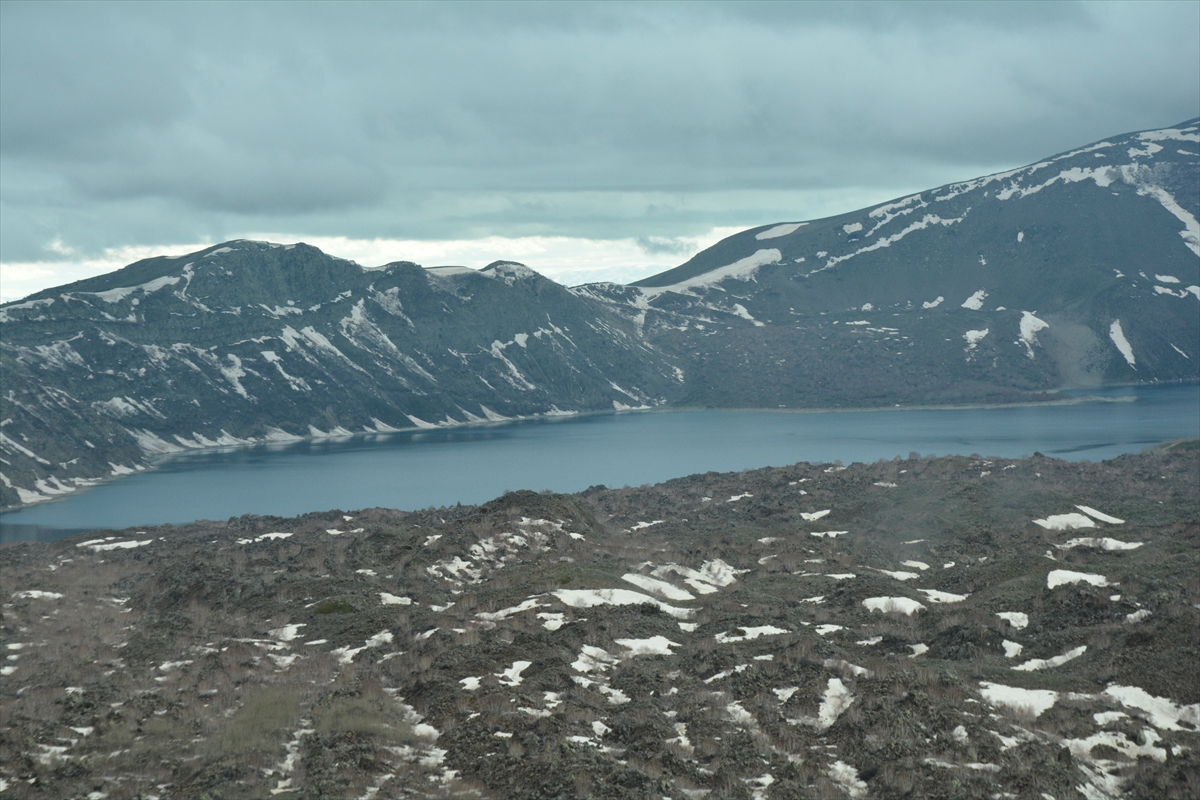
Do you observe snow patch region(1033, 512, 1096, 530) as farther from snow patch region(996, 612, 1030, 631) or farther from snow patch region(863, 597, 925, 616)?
snow patch region(996, 612, 1030, 631)

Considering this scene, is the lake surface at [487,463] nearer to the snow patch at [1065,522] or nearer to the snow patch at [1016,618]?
the snow patch at [1065,522]

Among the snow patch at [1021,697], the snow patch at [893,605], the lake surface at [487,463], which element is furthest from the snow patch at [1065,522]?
the lake surface at [487,463]

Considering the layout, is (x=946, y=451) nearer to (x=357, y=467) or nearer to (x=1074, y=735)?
(x=357, y=467)

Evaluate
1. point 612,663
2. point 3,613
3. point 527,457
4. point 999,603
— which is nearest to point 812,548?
point 999,603

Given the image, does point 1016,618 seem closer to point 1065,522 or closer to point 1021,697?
point 1021,697

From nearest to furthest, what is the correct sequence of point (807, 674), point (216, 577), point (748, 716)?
point (748, 716), point (807, 674), point (216, 577)

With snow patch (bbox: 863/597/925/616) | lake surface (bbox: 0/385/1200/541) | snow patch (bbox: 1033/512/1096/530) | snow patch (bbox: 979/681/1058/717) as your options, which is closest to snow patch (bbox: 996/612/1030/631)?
snow patch (bbox: 863/597/925/616)
